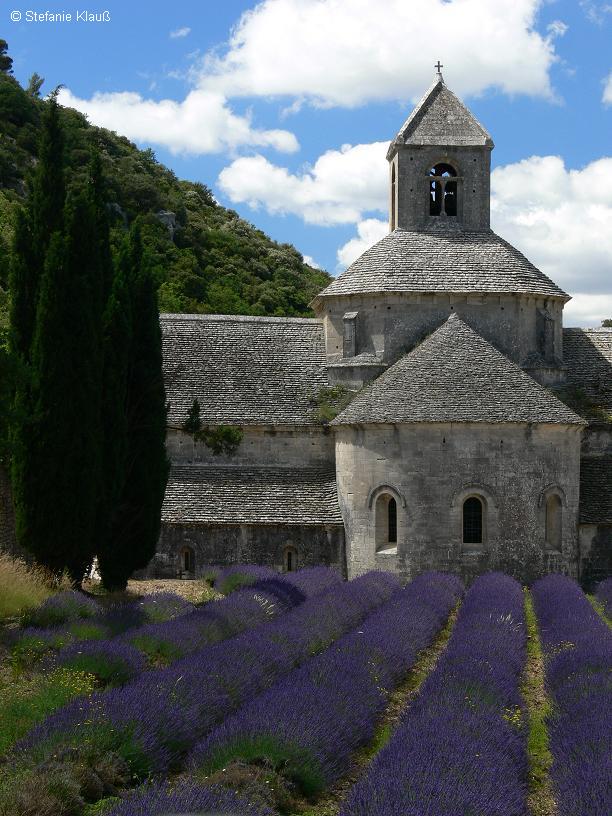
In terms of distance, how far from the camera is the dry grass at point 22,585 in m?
15.1

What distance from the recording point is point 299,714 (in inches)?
356

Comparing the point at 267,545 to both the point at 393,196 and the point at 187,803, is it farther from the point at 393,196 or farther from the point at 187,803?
the point at 187,803

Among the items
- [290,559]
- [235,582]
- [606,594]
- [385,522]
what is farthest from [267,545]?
[606,594]

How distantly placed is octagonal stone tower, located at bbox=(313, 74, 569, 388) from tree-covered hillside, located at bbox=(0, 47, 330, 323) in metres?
20.3

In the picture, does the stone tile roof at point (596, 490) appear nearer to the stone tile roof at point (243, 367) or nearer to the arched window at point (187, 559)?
the stone tile roof at point (243, 367)

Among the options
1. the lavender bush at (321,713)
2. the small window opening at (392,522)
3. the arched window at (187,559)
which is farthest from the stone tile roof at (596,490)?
the lavender bush at (321,713)

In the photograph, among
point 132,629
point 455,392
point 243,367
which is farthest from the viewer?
point 243,367

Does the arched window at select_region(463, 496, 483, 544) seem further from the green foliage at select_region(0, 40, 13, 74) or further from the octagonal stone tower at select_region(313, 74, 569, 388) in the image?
the green foliage at select_region(0, 40, 13, 74)

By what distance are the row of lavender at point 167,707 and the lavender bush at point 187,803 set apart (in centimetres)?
102

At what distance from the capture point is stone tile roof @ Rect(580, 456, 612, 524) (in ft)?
75.8

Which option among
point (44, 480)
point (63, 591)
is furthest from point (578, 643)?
point (44, 480)

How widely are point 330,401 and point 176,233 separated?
35910 mm

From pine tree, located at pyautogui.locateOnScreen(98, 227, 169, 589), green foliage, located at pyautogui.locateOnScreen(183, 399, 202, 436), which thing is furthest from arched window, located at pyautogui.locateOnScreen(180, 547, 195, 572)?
pine tree, located at pyautogui.locateOnScreen(98, 227, 169, 589)

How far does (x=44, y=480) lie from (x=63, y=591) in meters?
2.05
